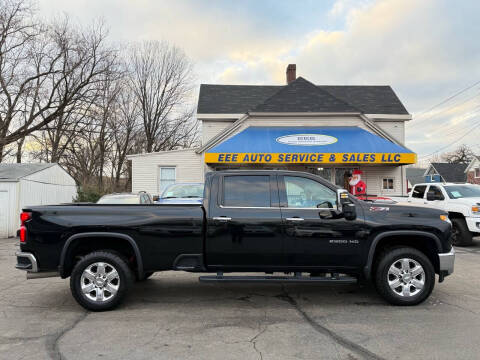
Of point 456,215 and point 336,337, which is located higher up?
point 456,215

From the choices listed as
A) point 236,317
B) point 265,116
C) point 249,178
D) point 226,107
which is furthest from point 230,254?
point 226,107

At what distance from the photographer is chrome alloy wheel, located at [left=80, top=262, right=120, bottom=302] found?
488cm

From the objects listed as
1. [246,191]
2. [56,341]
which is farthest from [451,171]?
[56,341]

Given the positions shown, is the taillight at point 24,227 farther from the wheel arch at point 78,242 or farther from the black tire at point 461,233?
the black tire at point 461,233

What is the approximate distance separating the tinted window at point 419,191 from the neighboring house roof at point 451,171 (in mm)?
46635

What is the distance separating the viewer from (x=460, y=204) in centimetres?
1048

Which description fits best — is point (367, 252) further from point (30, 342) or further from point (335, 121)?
point (335, 121)

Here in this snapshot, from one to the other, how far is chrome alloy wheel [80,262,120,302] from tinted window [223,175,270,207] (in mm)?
1865

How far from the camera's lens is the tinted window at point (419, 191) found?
12.5 meters

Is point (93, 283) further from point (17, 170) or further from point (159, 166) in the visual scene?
point (159, 166)

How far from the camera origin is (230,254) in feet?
16.2

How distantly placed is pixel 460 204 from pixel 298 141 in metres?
7.71

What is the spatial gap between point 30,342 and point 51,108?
26.9m

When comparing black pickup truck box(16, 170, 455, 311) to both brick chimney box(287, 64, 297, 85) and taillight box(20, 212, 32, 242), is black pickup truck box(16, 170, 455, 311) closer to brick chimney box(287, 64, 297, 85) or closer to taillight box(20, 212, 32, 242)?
taillight box(20, 212, 32, 242)
